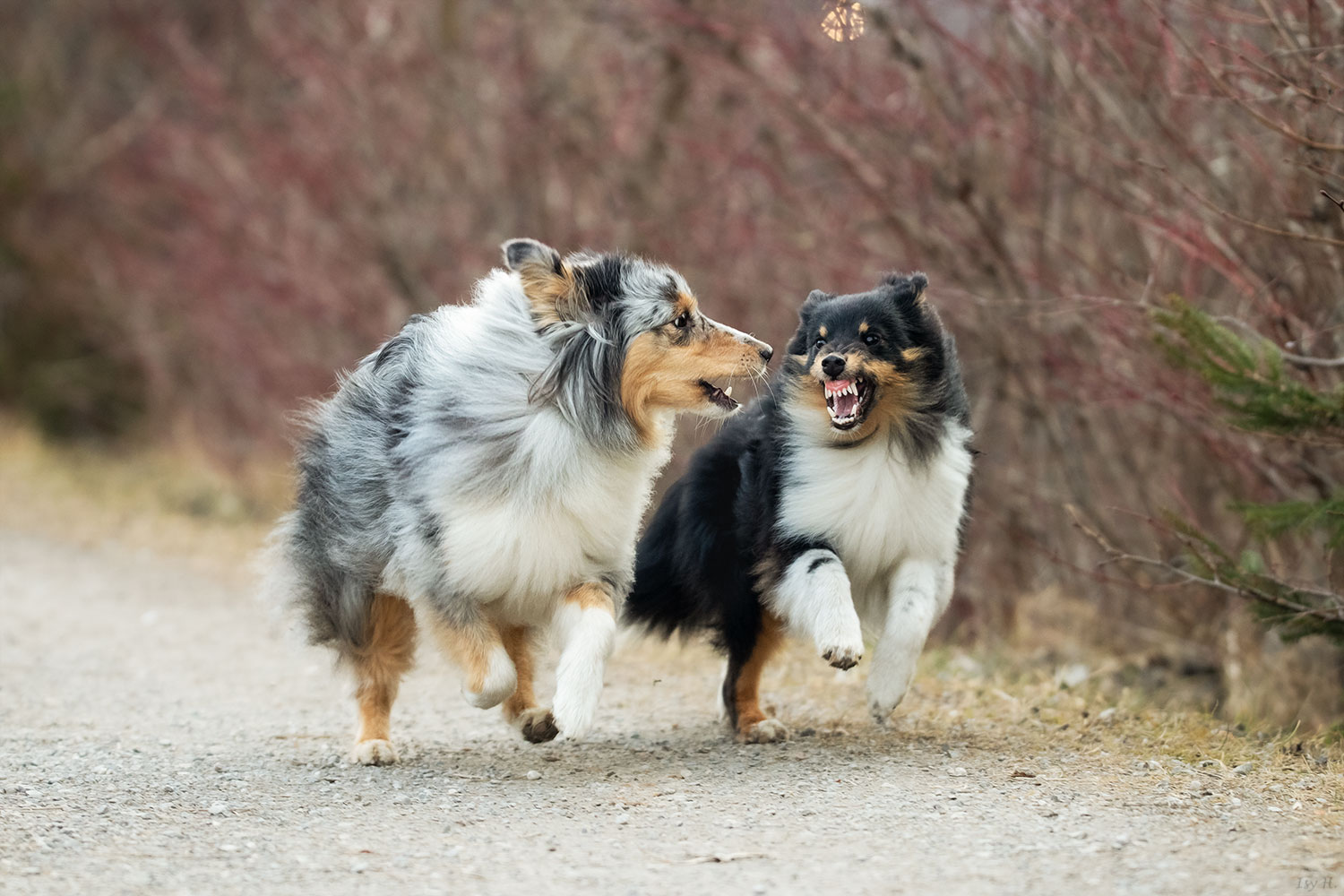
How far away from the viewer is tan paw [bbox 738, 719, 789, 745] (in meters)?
5.94

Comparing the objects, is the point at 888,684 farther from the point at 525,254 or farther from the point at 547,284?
the point at 525,254

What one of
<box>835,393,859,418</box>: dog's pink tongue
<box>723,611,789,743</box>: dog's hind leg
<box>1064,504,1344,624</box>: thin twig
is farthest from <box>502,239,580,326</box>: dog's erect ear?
<box>1064,504,1344,624</box>: thin twig

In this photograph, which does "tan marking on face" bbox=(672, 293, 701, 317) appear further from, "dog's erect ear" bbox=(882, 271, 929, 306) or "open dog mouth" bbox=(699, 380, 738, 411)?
"dog's erect ear" bbox=(882, 271, 929, 306)

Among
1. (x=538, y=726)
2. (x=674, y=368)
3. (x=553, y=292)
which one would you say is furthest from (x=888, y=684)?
(x=553, y=292)

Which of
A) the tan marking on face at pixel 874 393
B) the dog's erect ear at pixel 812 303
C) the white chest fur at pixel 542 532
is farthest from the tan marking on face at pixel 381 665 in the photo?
the dog's erect ear at pixel 812 303

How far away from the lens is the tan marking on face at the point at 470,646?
17.3ft

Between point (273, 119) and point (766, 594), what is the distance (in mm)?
11748

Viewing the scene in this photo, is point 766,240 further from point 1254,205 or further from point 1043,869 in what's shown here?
point 1043,869

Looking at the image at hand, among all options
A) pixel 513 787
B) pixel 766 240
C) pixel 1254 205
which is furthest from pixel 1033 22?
pixel 513 787

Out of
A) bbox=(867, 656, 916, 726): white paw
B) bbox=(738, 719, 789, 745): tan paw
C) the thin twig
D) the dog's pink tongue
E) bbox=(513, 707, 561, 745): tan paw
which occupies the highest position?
the dog's pink tongue

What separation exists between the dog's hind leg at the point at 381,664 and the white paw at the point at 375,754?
0.03 metres

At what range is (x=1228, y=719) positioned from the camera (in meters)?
6.90

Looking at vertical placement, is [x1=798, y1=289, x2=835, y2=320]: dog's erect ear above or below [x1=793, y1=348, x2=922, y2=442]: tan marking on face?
above

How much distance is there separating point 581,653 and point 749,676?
1148mm
